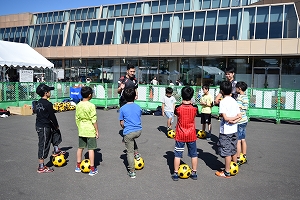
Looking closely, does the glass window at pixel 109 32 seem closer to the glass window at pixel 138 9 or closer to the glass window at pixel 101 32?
the glass window at pixel 101 32

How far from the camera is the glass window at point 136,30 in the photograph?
24.0 m

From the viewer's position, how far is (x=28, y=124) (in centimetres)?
1004

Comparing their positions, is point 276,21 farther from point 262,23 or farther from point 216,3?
point 216,3

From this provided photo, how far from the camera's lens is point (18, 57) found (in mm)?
15453

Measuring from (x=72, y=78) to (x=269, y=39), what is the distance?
19.5m

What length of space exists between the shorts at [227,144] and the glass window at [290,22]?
56.9ft

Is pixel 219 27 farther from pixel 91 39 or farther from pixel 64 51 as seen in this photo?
pixel 64 51

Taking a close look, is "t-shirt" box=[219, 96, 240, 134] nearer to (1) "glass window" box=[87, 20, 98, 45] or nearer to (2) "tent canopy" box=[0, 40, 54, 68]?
(2) "tent canopy" box=[0, 40, 54, 68]

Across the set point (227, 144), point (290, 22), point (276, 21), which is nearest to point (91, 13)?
point (276, 21)

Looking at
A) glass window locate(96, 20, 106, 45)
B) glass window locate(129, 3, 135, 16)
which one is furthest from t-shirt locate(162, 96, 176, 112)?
glass window locate(129, 3, 135, 16)

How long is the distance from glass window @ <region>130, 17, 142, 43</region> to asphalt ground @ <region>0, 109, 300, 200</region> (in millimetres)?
17363

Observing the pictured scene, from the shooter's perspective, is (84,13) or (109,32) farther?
(84,13)

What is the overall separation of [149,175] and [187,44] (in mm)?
17932

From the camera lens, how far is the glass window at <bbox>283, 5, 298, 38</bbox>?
18.8m
